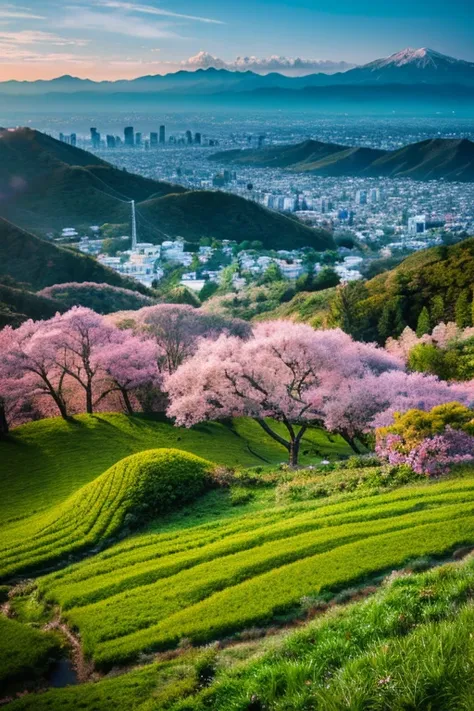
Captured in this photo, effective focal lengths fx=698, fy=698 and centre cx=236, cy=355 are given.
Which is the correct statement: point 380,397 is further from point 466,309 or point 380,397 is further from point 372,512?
point 466,309

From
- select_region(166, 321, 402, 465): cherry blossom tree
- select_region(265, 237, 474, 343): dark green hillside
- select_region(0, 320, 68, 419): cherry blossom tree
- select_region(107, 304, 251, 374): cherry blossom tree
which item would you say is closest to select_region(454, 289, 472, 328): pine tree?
select_region(265, 237, 474, 343): dark green hillside

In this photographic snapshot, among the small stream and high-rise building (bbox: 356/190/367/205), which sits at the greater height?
high-rise building (bbox: 356/190/367/205)

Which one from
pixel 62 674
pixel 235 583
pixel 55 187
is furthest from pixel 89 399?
pixel 55 187

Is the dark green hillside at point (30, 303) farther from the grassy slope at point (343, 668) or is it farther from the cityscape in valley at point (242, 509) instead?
the grassy slope at point (343, 668)

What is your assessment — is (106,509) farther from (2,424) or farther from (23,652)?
(2,424)

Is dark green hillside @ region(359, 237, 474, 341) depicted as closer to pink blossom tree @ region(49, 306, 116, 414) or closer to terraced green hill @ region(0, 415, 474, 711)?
pink blossom tree @ region(49, 306, 116, 414)

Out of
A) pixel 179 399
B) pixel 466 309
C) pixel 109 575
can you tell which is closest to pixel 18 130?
pixel 466 309
